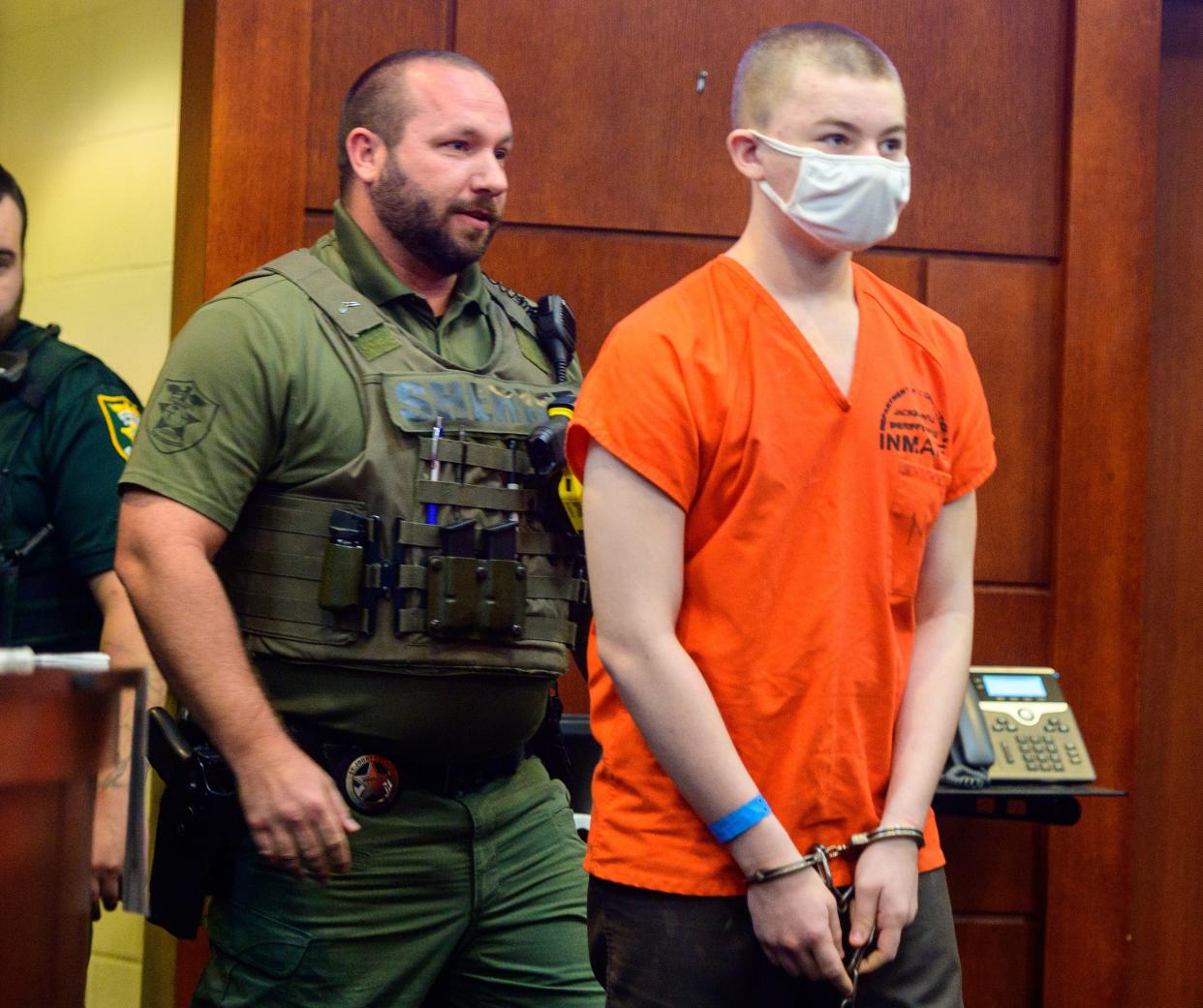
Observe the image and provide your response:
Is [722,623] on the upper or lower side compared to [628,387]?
lower

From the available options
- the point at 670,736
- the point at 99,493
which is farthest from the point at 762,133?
the point at 99,493

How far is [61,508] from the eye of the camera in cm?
233

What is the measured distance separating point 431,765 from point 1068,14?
2026mm

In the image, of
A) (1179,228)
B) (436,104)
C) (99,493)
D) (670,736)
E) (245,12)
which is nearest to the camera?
(670,736)

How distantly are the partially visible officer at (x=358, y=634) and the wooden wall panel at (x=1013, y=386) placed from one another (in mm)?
1207

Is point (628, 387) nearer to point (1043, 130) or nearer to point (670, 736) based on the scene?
point (670, 736)

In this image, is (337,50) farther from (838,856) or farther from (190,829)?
(838,856)

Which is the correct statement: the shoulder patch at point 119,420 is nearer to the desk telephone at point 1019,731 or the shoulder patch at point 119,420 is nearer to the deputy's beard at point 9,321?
the deputy's beard at point 9,321

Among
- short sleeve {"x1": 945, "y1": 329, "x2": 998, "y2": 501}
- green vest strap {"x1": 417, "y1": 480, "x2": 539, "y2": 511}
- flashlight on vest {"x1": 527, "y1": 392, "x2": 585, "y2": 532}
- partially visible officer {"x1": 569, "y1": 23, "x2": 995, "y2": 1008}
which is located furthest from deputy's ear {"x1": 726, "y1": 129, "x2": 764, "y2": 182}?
green vest strap {"x1": 417, "y1": 480, "x2": 539, "y2": 511}

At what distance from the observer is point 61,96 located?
357 centimetres

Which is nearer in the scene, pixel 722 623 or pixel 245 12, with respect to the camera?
pixel 722 623

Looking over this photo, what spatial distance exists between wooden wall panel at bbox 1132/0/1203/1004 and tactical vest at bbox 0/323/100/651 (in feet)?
7.05

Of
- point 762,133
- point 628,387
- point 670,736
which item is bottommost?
point 670,736

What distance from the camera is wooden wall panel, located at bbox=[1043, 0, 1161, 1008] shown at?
9.45ft
